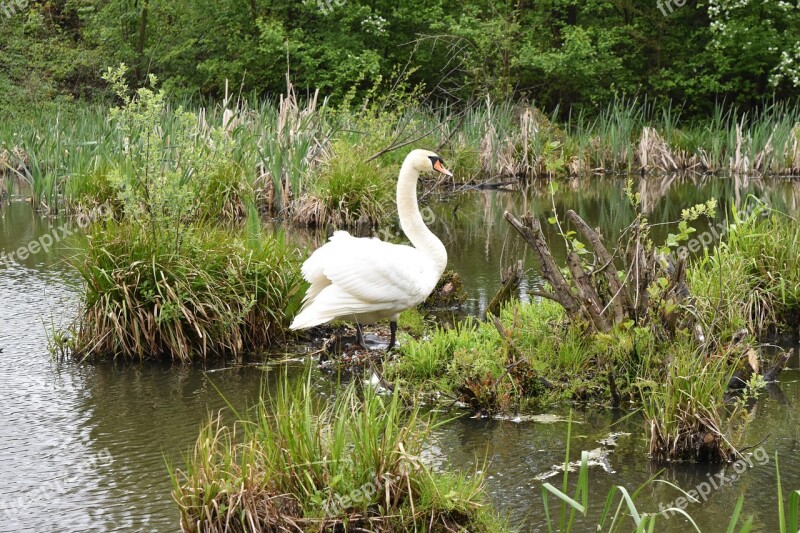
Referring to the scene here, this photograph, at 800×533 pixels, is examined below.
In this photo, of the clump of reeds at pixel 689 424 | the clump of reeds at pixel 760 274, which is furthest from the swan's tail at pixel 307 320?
the clump of reeds at pixel 760 274

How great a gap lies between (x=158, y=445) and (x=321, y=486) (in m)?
1.91

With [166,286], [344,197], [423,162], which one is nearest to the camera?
[166,286]

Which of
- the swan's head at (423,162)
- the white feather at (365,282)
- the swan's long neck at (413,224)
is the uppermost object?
the swan's head at (423,162)

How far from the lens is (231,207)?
555 inches

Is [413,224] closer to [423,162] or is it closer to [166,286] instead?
[423,162]

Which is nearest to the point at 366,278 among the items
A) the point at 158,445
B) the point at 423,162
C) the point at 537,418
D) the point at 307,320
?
the point at 307,320

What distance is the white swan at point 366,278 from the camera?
735 centimetres

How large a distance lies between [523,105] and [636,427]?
21.4 m

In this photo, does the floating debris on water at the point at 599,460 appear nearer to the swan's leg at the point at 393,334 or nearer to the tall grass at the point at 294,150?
the swan's leg at the point at 393,334

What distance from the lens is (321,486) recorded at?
14.7ft

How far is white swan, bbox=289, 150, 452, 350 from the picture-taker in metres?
7.35

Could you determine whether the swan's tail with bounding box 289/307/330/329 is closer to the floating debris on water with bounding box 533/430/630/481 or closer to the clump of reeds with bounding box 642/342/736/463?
the floating debris on water with bounding box 533/430/630/481

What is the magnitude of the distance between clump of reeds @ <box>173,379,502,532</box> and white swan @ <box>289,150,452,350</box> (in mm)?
2838

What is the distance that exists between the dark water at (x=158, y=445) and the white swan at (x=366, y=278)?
0.56 m
